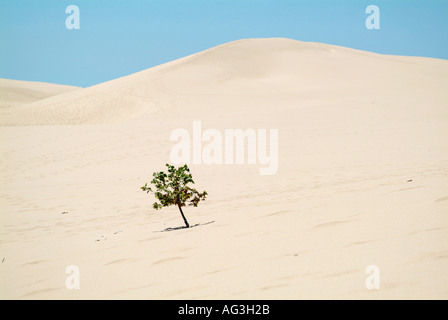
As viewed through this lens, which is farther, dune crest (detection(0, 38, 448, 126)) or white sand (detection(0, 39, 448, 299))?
dune crest (detection(0, 38, 448, 126))

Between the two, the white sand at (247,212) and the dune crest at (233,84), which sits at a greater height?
the dune crest at (233,84)

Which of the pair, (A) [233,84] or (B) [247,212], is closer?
(B) [247,212]

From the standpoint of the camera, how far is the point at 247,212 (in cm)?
704

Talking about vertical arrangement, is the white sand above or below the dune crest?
below

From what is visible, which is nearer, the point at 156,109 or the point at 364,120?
the point at 364,120

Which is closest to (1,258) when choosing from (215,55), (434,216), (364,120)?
(434,216)

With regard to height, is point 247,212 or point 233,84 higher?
point 233,84

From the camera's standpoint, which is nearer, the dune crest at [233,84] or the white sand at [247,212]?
the white sand at [247,212]

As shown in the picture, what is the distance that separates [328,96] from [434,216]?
88.3ft

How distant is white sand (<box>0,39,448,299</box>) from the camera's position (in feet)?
12.0

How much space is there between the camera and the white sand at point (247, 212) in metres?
3.66

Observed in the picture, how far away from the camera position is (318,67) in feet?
144
